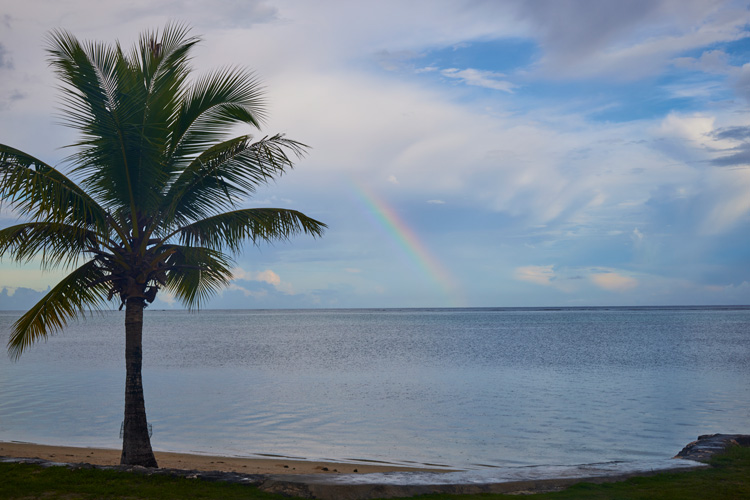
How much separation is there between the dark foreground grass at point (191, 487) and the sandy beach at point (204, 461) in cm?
422

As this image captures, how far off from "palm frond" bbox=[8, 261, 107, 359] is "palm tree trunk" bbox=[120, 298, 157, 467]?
2.45 feet

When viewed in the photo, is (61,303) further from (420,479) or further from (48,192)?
(420,479)

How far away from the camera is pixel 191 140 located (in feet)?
40.4

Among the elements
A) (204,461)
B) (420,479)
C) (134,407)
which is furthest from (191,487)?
(204,461)

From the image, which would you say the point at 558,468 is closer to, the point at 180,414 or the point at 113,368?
the point at 180,414

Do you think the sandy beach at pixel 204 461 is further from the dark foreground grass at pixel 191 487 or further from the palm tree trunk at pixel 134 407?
the dark foreground grass at pixel 191 487

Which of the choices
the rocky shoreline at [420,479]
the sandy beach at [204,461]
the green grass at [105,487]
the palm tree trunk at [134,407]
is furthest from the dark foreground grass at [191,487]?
the sandy beach at [204,461]

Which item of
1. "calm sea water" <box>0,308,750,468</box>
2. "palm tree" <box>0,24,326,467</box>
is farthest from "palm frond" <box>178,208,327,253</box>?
"calm sea water" <box>0,308,750,468</box>

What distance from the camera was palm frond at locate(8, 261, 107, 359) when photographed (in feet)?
34.7

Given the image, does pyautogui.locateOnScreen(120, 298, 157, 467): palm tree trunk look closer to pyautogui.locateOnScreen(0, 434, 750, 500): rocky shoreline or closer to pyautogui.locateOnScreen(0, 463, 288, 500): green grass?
pyautogui.locateOnScreen(0, 434, 750, 500): rocky shoreline

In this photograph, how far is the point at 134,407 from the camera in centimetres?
1153

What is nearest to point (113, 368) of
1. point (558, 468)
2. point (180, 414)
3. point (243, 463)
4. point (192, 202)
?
point (180, 414)

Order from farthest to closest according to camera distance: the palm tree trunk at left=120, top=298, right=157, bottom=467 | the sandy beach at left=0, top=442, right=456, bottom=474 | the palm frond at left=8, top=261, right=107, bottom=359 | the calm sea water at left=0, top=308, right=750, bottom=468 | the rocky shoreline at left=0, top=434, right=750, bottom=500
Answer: the calm sea water at left=0, top=308, right=750, bottom=468 < the sandy beach at left=0, top=442, right=456, bottom=474 < the palm tree trunk at left=120, top=298, right=157, bottom=467 < the palm frond at left=8, top=261, right=107, bottom=359 < the rocky shoreline at left=0, top=434, right=750, bottom=500

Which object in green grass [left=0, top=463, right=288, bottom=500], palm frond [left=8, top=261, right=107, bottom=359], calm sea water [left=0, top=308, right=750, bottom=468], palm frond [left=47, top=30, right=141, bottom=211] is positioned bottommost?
calm sea water [left=0, top=308, right=750, bottom=468]
